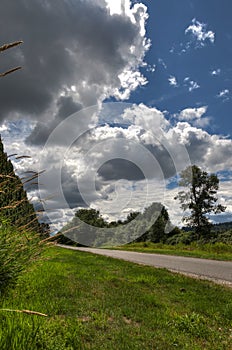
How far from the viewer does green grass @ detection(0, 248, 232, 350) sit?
3407 millimetres

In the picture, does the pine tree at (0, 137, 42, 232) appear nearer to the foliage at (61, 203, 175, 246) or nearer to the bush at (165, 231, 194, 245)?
the bush at (165, 231, 194, 245)

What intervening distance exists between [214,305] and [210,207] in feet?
122

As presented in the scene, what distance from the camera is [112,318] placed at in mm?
4828

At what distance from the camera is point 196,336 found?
169 inches

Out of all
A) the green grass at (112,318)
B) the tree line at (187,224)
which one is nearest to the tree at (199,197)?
the tree line at (187,224)

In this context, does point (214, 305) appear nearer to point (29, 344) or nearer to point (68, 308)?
point (68, 308)

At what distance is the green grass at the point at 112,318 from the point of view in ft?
11.2

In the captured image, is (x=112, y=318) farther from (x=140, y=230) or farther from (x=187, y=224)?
(x=140, y=230)

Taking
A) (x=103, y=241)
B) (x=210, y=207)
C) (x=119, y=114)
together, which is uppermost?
(x=119, y=114)

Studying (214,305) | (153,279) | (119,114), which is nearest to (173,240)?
(119,114)

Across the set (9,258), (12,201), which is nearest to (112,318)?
(9,258)

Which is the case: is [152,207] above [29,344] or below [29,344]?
above

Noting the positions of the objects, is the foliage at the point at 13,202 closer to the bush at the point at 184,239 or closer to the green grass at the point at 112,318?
the green grass at the point at 112,318

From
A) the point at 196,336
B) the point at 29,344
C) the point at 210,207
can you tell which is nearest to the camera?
the point at 29,344
